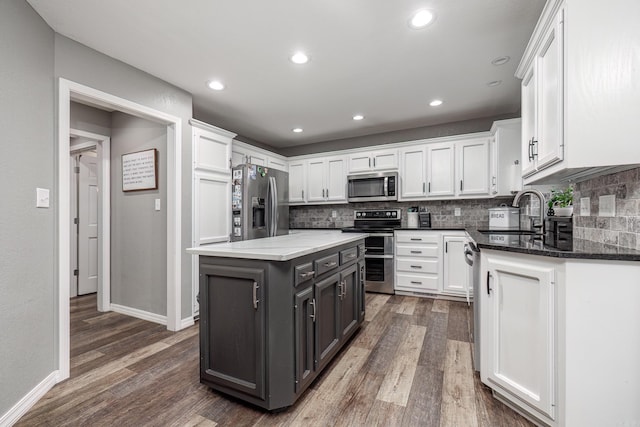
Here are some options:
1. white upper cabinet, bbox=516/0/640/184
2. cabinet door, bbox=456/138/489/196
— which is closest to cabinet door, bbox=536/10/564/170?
white upper cabinet, bbox=516/0/640/184

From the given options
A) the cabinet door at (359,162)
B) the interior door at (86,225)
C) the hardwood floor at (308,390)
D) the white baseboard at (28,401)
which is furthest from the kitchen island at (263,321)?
the interior door at (86,225)

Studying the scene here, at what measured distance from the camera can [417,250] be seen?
383 centimetres

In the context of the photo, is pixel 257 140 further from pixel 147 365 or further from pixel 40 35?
pixel 147 365

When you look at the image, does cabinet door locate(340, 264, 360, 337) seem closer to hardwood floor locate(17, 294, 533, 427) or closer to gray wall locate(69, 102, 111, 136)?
hardwood floor locate(17, 294, 533, 427)

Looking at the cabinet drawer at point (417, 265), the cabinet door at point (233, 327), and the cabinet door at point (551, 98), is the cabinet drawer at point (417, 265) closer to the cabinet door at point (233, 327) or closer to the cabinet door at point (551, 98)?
the cabinet door at point (551, 98)

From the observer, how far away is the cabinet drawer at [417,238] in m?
3.73

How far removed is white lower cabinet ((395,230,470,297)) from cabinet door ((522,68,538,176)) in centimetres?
170

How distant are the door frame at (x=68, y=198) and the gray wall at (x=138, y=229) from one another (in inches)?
6.0

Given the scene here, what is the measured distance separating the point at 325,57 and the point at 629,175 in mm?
2144

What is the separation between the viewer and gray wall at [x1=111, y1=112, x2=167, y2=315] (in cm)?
296

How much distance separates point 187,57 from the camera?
7.73ft

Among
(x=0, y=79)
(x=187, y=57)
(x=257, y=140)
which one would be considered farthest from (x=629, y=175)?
(x=257, y=140)

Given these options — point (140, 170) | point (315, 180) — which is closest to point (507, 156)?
point (315, 180)

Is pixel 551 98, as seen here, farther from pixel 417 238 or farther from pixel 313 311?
pixel 417 238
